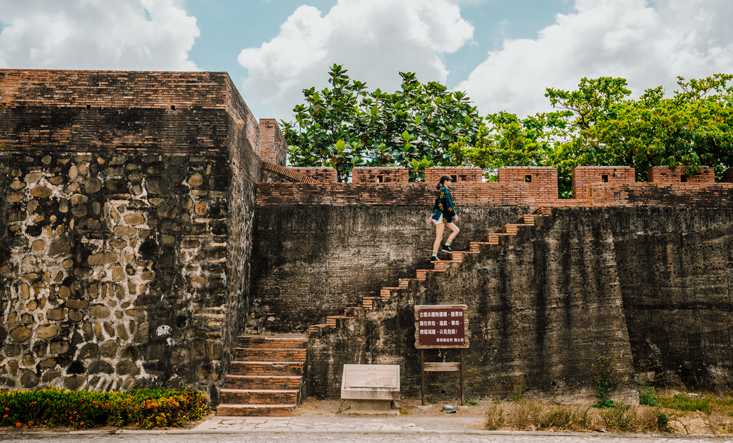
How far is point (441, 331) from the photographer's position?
853cm

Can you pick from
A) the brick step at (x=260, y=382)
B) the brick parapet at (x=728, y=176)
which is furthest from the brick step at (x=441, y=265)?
the brick parapet at (x=728, y=176)

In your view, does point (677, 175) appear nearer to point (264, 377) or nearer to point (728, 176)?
point (728, 176)

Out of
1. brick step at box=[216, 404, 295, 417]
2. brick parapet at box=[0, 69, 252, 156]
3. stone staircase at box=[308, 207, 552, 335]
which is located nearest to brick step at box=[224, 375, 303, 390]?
brick step at box=[216, 404, 295, 417]

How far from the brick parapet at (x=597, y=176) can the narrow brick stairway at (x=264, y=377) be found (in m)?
6.89

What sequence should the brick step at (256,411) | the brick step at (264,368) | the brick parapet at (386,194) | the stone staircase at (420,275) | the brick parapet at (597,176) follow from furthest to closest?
the brick parapet at (597,176)
the brick parapet at (386,194)
the stone staircase at (420,275)
the brick step at (264,368)
the brick step at (256,411)

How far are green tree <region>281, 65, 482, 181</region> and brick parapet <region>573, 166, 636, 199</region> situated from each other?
825cm

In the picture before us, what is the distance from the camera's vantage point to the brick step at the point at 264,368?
8242 mm

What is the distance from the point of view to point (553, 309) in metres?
8.91

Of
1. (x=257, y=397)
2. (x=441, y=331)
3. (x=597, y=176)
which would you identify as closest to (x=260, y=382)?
(x=257, y=397)

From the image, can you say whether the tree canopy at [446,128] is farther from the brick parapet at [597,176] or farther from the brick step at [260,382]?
the brick step at [260,382]

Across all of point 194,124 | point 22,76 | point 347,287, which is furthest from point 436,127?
point 22,76

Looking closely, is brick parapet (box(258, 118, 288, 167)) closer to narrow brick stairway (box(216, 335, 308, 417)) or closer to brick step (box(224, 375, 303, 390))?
narrow brick stairway (box(216, 335, 308, 417))

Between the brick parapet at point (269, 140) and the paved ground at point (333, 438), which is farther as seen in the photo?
the brick parapet at point (269, 140)

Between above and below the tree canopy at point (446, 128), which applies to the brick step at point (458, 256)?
below
